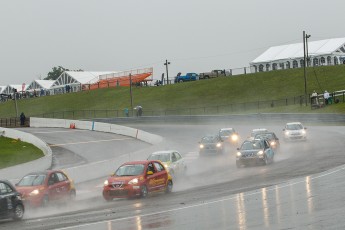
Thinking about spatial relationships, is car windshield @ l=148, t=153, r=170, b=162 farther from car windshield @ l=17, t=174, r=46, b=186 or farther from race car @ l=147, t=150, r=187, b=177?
car windshield @ l=17, t=174, r=46, b=186

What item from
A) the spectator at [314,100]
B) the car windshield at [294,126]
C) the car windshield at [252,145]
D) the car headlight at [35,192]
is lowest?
the car headlight at [35,192]

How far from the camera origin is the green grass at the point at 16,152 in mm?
39656

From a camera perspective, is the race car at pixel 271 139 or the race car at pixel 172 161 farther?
the race car at pixel 271 139

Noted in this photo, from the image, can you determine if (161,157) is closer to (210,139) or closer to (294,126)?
(210,139)

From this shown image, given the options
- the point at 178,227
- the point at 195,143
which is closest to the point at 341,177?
the point at 178,227

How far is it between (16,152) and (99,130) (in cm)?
2180

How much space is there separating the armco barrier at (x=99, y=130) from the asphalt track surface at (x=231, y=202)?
1.45 m

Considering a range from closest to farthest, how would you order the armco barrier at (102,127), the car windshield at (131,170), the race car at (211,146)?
the car windshield at (131,170) → the race car at (211,146) → the armco barrier at (102,127)

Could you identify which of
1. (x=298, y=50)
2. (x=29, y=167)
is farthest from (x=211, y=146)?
(x=298, y=50)

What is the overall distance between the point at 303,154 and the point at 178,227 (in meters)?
24.6

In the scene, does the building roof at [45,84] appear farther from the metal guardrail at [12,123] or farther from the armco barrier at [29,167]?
the armco barrier at [29,167]

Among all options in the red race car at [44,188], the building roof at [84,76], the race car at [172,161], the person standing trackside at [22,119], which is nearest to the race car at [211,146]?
the race car at [172,161]

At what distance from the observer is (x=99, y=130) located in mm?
66500

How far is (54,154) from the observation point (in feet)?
155
